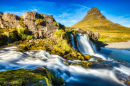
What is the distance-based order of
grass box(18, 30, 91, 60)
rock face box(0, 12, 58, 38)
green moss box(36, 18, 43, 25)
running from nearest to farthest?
grass box(18, 30, 91, 60)
rock face box(0, 12, 58, 38)
green moss box(36, 18, 43, 25)

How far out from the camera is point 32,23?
41.3 ft

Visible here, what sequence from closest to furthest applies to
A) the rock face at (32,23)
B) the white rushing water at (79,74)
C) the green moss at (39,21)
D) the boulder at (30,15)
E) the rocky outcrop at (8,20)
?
the white rushing water at (79,74) → the rocky outcrop at (8,20) → the rock face at (32,23) → the boulder at (30,15) → the green moss at (39,21)

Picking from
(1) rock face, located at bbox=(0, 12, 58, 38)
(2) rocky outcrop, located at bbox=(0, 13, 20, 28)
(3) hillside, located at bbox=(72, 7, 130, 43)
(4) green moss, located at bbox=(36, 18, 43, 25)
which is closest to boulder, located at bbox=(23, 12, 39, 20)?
(1) rock face, located at bbox=(0, 12, 58, 38)

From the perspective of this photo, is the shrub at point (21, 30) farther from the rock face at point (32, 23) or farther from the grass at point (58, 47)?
the grass at point (58, 47)

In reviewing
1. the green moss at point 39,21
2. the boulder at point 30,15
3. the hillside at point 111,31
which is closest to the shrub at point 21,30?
the green moss at point 39,21

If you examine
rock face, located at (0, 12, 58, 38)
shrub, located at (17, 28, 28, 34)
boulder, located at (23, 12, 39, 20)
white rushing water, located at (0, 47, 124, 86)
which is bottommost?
white rushing water, located at (0, 47, 124, 86)

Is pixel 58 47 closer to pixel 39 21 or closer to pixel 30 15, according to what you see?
pixel 39 21

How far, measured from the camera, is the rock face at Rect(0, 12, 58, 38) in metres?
11.8

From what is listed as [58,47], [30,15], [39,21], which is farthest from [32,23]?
[58,47]

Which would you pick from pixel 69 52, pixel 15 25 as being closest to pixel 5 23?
pixel 15 25

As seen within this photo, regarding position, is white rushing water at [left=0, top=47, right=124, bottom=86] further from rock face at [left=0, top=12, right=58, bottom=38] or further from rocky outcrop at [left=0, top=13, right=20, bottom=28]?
rocky outcrop at [left=0, top=13, right=20, bottom=28]

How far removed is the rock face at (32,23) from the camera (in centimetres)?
1178

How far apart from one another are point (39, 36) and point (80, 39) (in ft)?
30.2

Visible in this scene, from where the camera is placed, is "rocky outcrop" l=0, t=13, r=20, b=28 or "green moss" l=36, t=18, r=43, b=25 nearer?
"rocky outcrop" l=0, t=13, r=20, b=28
